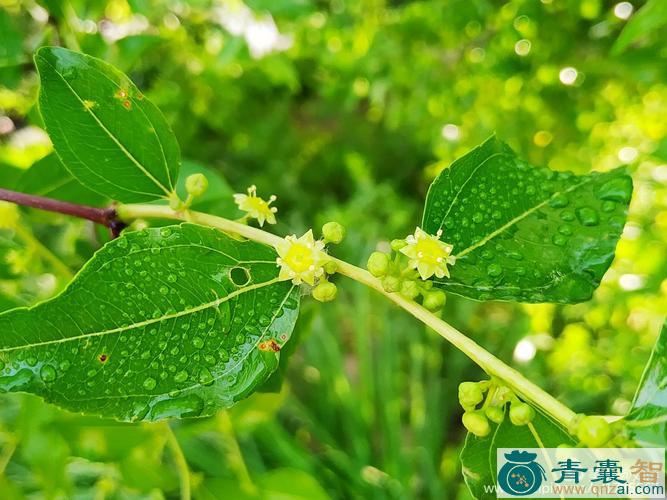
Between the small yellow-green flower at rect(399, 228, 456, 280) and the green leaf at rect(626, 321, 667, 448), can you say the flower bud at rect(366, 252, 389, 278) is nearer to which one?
the small yellow-green flower at rect(399, 228, 456, 280)

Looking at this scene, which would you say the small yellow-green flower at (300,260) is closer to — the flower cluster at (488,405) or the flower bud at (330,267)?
the flower bud at (330,267)

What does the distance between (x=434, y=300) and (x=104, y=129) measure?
0.30 metres

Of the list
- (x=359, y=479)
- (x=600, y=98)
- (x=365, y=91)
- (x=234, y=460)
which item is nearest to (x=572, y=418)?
(x=234, y=460)

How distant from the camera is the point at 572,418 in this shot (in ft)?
1.19

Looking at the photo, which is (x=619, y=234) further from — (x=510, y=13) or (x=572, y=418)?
(x=510, y=13)

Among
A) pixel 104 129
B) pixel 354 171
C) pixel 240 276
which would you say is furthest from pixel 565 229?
pixel 354 171

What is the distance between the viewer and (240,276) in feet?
1.46

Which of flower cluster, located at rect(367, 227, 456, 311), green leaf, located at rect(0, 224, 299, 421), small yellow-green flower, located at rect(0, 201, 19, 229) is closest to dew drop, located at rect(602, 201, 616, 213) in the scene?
flower cluster, located at rect(367, 227, 456, 311)

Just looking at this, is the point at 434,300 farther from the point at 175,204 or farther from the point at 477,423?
the point at 175,204

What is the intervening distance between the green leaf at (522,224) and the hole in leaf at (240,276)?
144 mm

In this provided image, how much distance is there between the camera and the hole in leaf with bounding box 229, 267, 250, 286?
44 centimetres

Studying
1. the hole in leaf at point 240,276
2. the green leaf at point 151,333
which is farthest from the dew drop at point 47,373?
the hole in leaf at point 240,276

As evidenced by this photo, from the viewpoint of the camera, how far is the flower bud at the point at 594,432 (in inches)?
13.6

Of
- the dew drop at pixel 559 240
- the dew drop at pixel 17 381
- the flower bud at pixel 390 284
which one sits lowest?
the dew drop at pixel 17 381
